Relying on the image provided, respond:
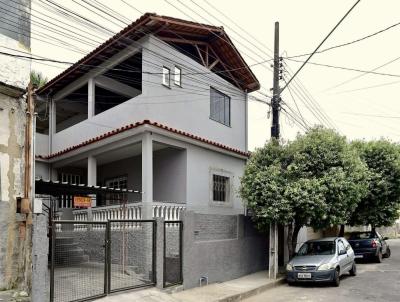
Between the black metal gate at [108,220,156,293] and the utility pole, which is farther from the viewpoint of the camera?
the utility pole

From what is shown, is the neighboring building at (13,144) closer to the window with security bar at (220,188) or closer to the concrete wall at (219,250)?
the concrete wall at (219,250)

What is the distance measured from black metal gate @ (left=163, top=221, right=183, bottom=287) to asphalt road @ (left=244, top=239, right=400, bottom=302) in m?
1.92

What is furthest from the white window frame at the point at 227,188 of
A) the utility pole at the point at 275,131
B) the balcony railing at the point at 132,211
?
the utility pole at the point at 275,131

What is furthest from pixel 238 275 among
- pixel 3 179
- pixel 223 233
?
pixel 3 179

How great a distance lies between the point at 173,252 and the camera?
11.0m

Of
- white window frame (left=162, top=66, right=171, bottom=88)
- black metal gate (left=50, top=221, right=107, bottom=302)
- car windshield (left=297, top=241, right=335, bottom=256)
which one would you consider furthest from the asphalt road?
white window frame (left=162, top=66, right=171, bottom=88)

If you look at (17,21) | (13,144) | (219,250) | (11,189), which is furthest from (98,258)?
(17,21)

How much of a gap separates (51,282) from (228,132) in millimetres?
10580

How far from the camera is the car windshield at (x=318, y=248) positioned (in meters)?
13.9

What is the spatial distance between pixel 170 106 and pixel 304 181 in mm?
4736

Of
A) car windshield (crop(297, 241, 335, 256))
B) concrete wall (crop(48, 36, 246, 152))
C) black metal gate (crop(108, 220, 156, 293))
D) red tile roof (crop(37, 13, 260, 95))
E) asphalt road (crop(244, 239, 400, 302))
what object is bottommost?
asphalt road (crop(244, 239, 400, 302))

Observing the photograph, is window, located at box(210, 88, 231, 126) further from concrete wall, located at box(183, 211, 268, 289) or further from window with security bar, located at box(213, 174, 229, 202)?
concrete wall, located at box(183, 211, 268, 289)

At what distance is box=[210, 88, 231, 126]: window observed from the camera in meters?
16.7

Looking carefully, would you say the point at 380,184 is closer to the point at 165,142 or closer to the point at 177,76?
the point at 177,76
